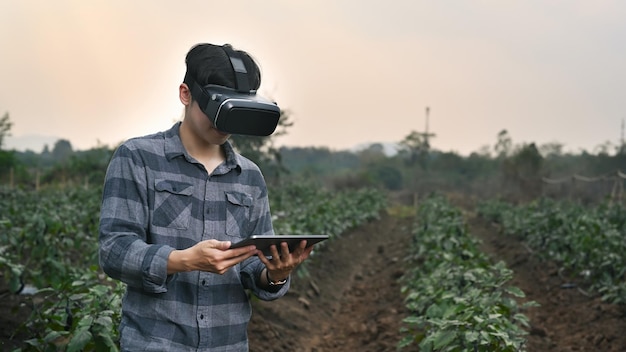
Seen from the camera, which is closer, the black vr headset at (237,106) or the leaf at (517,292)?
the black vr headset at (237,106)

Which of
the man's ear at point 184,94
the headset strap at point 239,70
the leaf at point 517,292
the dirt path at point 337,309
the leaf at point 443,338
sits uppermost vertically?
the headset strap at point 239,70

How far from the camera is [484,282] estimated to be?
470 cm

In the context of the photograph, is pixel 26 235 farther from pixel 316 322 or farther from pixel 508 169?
pixel 508 169

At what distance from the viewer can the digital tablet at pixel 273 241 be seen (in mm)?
1674

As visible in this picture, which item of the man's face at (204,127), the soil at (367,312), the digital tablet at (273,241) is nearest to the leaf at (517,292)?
the soil at (367,312)

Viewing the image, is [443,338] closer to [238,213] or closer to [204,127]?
[238,213]

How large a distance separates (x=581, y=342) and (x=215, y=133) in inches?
192

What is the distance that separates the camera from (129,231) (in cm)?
180

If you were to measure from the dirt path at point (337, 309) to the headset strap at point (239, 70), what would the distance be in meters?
3.26

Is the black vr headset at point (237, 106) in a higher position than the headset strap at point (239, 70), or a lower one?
lower

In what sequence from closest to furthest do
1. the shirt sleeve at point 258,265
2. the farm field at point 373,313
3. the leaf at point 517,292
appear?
the shirt sleeve at point 258,265
the leaf at point 517,292
the farm field at point 373,313

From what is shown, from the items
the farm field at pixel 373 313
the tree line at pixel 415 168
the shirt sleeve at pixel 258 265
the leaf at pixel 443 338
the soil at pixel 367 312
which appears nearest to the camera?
the shirt sleeve at pixel 258 265

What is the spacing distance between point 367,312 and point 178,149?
5485 millimetres

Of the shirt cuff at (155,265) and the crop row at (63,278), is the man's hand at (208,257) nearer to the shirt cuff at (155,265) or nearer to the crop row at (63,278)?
the shirt cuff at (155,265)
